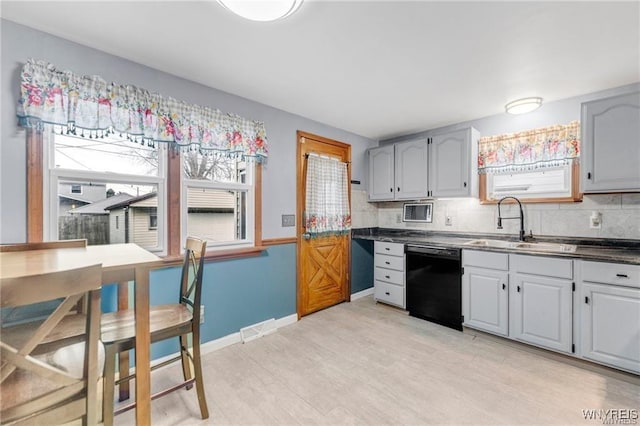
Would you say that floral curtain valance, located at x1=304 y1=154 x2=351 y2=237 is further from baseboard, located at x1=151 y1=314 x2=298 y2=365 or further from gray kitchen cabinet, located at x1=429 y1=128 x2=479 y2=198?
baseboard, located at x1=151 y1=314 x2=298 y2=365

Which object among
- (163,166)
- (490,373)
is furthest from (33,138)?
(490,373)

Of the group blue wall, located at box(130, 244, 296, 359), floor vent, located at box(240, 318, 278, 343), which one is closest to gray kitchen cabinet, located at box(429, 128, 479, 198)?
blue wall, located at box(130, 244, 296, 359)

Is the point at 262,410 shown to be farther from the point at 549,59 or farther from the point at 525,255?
the point at 549,59

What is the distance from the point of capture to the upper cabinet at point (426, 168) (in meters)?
3.14

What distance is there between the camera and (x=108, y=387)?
130 cm

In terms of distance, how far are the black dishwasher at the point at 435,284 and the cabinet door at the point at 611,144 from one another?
1.30 metres

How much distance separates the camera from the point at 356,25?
1674mm

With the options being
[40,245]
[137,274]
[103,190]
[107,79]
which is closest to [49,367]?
[137,274]

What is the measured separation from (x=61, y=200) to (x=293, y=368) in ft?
6.72

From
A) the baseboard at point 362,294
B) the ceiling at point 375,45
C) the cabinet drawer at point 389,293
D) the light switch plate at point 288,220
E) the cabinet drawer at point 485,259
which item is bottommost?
the baseboard at point 362,294

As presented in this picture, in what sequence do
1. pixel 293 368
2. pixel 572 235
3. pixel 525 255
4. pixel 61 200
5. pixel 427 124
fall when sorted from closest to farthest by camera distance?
pixel 61 200 → pixel 293 368 → pixel 525 255 → pixel 572 235 → pixel 427 124

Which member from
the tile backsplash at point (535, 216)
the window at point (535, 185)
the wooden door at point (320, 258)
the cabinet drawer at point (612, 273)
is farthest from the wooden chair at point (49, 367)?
the window at point (535, 185)

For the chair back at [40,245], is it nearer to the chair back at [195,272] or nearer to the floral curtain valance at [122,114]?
the chair back at [195,272]

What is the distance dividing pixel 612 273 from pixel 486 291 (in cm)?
89
